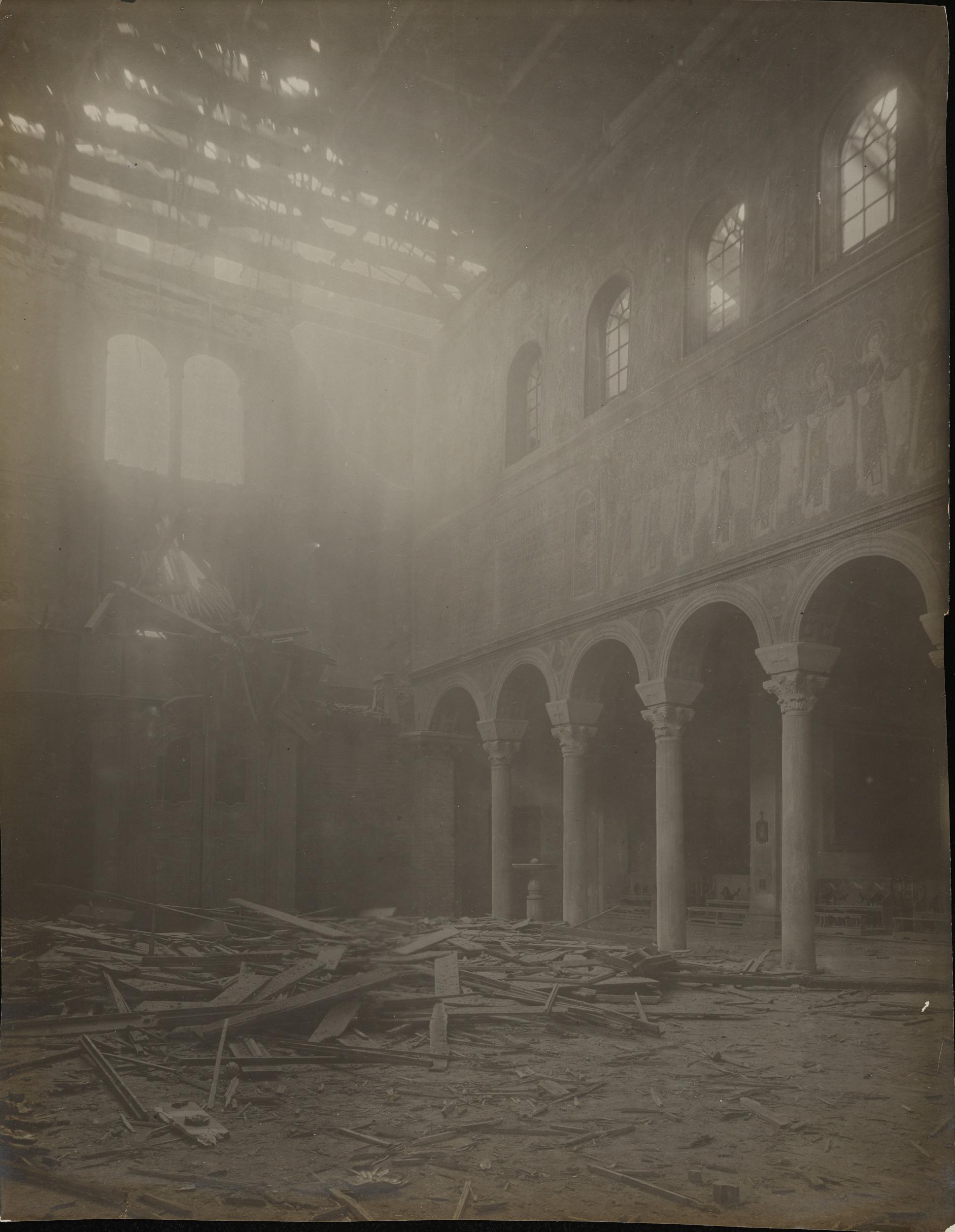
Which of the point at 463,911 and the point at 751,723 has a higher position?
the point at 751,723

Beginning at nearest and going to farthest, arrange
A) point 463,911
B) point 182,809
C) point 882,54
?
point 882,54, point 182,809, point 463,911

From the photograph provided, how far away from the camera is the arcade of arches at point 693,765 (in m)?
6.12

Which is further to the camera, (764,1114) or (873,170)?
(873,170)

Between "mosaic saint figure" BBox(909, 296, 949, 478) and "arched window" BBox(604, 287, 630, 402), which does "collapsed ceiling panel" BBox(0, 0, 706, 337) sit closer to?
"arched window" BBox(604, 287, 630, 402)

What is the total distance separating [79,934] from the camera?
6426mm

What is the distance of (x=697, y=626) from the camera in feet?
→ 26.3

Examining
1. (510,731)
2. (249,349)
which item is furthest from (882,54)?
(510,731)

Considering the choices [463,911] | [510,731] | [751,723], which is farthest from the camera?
[751,723]

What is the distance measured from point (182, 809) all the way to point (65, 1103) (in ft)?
5.75

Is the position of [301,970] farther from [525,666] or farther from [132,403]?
[132,403]

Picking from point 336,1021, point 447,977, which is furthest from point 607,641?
point 336,1021

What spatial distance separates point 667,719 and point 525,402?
8.77 ft

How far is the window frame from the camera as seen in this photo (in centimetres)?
595

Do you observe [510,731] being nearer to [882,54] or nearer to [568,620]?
[568,620]
